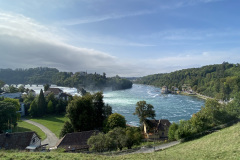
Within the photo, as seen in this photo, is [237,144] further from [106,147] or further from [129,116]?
[129,116]

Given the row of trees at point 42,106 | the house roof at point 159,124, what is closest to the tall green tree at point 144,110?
the house roof at point 159,124

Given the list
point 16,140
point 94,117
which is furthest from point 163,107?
point 16,140

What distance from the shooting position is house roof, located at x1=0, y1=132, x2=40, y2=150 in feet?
53.1

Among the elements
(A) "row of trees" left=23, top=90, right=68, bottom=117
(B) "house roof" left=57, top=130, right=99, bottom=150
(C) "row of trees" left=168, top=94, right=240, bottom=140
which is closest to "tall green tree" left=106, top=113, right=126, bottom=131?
(B) "house roof" left=57, top=130, right=99, bottom=150

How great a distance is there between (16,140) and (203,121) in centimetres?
2202

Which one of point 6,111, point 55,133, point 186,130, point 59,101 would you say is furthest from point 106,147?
point 59,101

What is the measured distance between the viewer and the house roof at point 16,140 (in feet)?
53.1

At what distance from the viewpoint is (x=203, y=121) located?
61.3 feet

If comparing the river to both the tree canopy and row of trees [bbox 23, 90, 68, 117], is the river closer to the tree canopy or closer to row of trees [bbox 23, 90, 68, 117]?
the tree canopy

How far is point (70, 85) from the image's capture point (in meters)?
113

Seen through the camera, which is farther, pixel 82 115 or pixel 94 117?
pixel 94 117

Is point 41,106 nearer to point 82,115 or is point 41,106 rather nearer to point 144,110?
point 82,115

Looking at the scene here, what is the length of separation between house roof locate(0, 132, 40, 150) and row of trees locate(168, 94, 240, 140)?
16936mm

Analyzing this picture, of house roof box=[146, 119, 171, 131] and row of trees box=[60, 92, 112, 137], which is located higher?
row of trees box=[60, 92, 112, 137]
